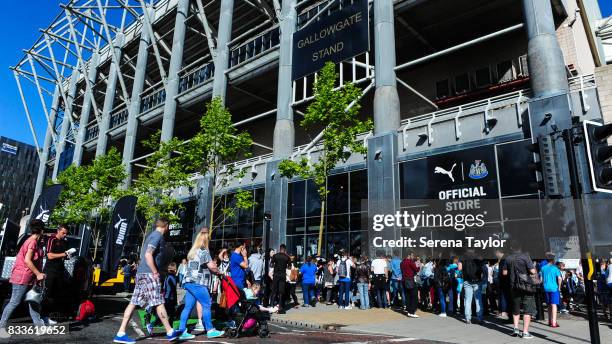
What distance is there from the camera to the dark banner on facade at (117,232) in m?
12.9

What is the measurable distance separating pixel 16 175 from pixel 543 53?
12587 cm

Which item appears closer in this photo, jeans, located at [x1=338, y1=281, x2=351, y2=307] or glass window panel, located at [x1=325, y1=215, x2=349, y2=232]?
jeans, located at [x1=338, y1=281, x2=351, y2=307]

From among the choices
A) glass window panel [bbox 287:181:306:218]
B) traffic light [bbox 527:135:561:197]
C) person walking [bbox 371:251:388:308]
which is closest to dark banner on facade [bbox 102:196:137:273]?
person walking [bbox 371:251:388:308]

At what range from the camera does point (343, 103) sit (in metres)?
16.7

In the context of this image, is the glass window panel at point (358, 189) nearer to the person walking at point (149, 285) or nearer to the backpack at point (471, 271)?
the backpack at point (471, 271)

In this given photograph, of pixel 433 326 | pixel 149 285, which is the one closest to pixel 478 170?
pixel 433 326

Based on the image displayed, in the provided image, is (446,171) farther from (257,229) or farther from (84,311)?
(84,311)

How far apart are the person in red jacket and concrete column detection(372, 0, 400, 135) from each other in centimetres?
1009

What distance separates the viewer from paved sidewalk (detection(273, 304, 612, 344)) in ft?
→ 25.8

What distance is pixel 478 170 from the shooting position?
1789 centimetres

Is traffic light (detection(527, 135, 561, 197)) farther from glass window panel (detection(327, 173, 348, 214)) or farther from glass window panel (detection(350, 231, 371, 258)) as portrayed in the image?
glass window panel (detection(327, 173, 348, 214))

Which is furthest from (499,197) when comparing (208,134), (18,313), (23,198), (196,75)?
(23,198)

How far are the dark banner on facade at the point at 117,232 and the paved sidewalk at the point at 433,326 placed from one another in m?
5.83

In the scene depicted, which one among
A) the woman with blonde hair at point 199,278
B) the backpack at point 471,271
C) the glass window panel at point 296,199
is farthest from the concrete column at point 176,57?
the woman with blonde hair at point 199,278
